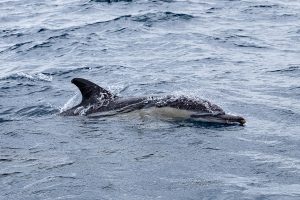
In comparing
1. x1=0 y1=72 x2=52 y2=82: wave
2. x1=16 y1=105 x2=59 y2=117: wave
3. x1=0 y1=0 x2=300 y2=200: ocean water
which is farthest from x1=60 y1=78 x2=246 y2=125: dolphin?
x1=0 y1=72 x2=52 y2=82: wave

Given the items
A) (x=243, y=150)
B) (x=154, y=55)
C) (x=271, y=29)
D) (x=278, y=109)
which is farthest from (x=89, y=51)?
(x=243, y=150)

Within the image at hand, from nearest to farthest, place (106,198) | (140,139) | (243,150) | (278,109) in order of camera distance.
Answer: (106,198) → (243,150) → (140,139) → (278,109)

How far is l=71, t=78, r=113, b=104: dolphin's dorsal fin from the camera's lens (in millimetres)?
11961

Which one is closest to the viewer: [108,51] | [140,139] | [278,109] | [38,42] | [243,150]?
[243,150]

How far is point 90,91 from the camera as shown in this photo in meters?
12.1

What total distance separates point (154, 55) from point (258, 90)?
16.0ft

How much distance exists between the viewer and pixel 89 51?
61.8 feet

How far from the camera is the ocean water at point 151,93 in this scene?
332 inches

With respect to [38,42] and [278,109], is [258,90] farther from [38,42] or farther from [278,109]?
[38,42]

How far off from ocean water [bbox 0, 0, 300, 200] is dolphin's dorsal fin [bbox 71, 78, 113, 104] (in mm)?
475

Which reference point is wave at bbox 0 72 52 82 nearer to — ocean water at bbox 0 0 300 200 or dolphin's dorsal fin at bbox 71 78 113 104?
ocean water at bbox 0 0 300 200

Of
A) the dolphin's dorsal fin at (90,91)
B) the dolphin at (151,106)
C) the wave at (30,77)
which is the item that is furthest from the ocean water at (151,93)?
the dolphin's dorsal fin at (90,91)

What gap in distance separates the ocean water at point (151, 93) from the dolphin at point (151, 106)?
0.24 m

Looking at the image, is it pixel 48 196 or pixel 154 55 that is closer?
pixel 48 196
